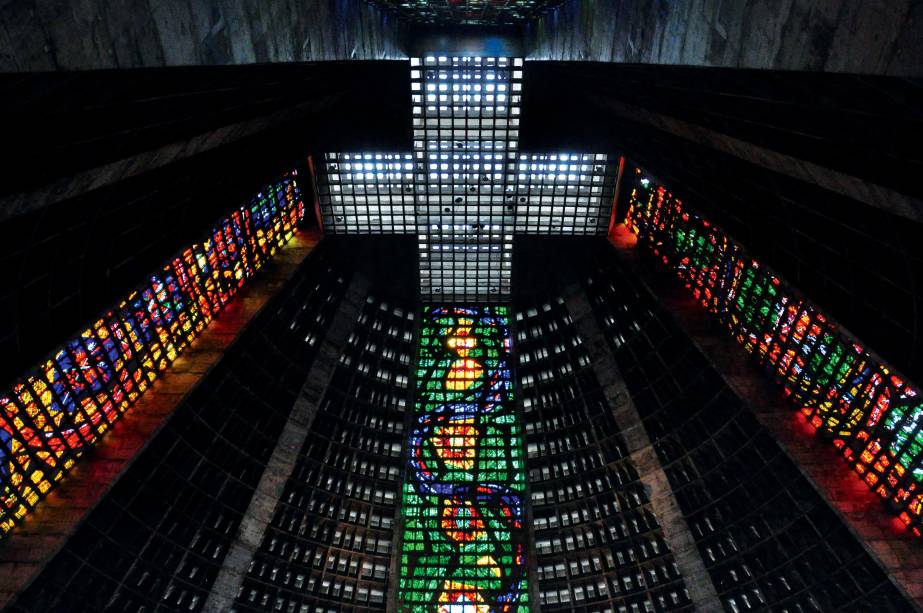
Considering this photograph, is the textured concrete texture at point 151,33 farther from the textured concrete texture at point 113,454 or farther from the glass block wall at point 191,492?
the glass block wall at point 191,492

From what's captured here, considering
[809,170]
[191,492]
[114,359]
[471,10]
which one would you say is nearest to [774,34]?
[809,170]

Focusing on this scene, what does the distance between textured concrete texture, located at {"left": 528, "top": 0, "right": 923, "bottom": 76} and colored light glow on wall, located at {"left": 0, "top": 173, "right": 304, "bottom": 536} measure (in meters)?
24.5

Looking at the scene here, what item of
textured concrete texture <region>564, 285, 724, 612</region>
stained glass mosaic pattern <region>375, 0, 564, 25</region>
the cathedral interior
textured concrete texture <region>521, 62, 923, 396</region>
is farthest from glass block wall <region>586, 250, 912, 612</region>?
stained glass mosaic pattern <region>375, 0, 564, 25</region>

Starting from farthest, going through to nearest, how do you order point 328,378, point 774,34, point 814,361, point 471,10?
point 328,378 < point 471,10 < point 814,361 < point 774,34

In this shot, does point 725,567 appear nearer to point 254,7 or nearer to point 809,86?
point 809,86

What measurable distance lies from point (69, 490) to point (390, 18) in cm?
3153

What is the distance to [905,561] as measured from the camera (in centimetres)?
3003

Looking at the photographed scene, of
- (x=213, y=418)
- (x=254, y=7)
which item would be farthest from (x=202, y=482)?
(x=254, y=7)

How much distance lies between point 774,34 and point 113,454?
32839 mm

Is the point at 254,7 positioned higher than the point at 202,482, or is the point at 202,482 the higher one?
the point at 202,482

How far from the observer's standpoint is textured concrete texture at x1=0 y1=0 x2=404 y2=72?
9.14 meters

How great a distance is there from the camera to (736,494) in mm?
39844

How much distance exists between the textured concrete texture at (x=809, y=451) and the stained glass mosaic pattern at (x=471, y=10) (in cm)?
1896

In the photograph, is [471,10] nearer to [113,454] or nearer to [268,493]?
[113,454]
